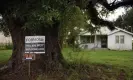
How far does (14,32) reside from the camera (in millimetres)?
11461

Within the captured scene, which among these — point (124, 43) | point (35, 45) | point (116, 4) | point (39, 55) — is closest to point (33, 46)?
point (35, 45)

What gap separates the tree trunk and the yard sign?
141cm

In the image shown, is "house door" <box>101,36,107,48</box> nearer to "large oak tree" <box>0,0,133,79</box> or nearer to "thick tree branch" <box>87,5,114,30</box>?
"thick tree branch" <box>87,5,114,30</box>

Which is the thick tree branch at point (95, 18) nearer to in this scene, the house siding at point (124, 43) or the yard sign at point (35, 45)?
the yard sign at point (35, 45)

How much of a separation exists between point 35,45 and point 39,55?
170 centimetres

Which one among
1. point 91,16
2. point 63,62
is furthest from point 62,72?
point 91,16

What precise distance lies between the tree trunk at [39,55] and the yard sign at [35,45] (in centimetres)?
141

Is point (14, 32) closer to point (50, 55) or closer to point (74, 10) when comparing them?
point (50, 55)

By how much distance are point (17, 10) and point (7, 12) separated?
41.0 inches

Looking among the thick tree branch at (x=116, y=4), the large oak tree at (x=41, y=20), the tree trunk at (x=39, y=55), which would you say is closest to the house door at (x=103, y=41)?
the large oak tree at (x=41, y=20)

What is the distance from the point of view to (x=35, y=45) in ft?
31.0

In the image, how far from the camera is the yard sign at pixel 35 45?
941 centimetres

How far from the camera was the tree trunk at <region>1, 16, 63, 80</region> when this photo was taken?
427 inches

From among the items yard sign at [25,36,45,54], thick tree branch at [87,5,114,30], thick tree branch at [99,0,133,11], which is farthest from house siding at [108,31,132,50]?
yard sign at [25,36,45,54]
